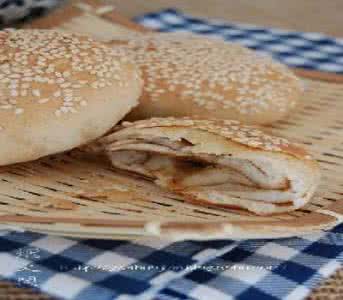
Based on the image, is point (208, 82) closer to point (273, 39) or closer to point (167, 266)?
point (167, 266)

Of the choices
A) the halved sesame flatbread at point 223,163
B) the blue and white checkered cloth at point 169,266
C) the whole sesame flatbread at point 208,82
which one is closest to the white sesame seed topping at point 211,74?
the whole sesame flatbread at point 208,82

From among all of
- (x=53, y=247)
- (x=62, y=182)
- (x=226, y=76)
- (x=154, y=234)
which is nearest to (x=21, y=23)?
(x=226, y=76)

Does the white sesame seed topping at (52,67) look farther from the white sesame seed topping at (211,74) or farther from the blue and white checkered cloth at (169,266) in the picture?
the blue and white checkered cloth at (169,266)

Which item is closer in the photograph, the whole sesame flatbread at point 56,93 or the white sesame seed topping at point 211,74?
the whole sesame flatbread at point 56,93

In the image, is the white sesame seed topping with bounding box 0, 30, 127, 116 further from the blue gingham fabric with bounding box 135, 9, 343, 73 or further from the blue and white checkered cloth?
the blue gingham fabric with bounding box 135, 9, 343, 73

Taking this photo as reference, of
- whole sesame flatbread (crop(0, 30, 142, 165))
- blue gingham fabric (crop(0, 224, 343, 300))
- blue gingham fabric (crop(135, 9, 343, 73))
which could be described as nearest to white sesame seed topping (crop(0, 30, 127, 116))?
whole sesame flatbread (crop(0, 30, 142, 165))

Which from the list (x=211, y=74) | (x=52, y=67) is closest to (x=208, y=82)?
(x=211, y=74)
